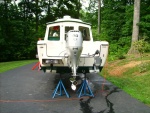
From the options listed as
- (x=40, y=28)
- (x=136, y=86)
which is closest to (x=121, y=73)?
(x=136, y=86)

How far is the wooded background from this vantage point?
20.4 meters

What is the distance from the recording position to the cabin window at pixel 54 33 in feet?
32.3

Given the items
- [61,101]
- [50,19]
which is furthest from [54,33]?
[50,19]

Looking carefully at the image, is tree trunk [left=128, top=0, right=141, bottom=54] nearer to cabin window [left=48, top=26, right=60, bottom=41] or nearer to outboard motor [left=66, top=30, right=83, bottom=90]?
cabin window [left=48, top=26, right=60, bottom=41]

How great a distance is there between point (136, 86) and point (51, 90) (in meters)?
3.60

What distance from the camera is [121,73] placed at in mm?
12586

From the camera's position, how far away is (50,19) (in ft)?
116

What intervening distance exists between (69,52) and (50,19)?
29.1m

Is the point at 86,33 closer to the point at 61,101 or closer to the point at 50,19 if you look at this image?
the point at 61,101

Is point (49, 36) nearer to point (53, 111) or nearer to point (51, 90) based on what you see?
point (51, 90)

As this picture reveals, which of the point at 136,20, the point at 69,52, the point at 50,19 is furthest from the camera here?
the point at 50,19

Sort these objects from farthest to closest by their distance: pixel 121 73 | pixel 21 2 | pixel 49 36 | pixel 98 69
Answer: pixel 21 2
pixel 121 73
pixel 49 36
pixel 98 69

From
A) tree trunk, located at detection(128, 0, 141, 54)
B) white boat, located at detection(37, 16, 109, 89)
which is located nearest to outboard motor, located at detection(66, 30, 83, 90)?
white boat, located at detection(37, 16, 109, 89)

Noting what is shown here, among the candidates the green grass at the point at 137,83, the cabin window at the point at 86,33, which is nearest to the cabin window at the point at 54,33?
the cabin window at the point at 86,33
